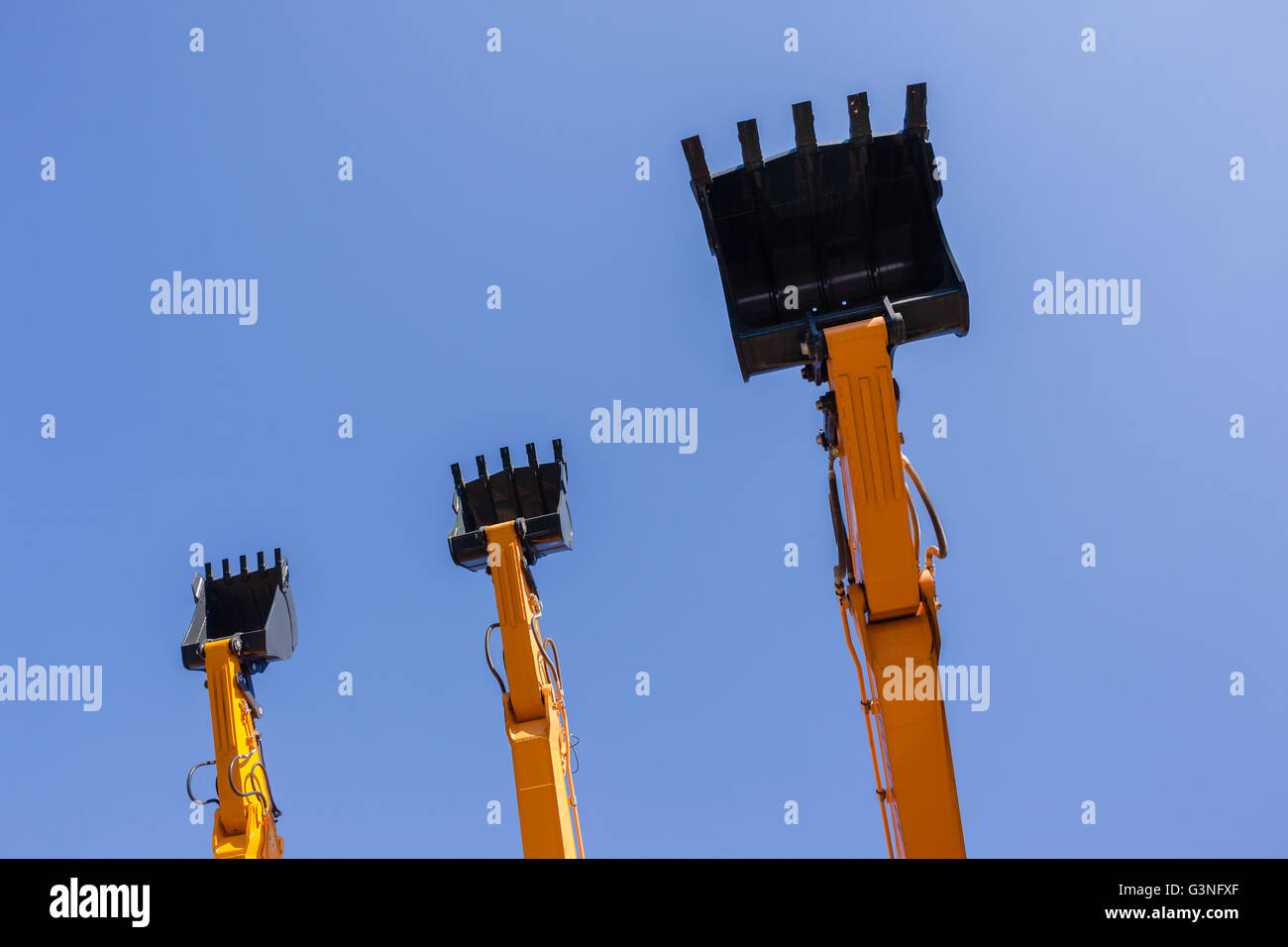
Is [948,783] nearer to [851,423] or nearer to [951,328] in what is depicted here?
[851,423]

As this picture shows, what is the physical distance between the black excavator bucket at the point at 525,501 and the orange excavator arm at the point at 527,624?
0.01m

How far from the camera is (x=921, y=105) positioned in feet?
18.8

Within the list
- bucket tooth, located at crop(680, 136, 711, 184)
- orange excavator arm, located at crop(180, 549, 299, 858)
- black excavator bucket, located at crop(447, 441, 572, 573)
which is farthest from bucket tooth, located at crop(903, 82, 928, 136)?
orange excavator arm, located at crop(180, 549, 299, 858)

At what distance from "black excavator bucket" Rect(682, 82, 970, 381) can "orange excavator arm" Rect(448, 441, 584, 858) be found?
3.40 metres

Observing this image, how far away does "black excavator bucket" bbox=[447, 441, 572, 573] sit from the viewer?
8.80 m

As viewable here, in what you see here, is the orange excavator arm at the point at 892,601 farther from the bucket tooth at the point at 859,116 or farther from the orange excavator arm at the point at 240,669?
the orange excavator arm at the point at 240,669

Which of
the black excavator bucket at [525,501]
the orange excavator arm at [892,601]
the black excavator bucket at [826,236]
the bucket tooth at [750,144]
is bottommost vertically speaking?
the orange excavator arm at [892,601]

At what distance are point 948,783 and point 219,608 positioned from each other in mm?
8810

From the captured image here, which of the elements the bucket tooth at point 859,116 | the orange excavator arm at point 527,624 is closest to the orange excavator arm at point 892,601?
the bucket tooth at point 859,116

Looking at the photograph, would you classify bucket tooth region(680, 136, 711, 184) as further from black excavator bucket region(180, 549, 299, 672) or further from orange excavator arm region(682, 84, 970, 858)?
black excavator bucket region(180, 549, 299, 672)

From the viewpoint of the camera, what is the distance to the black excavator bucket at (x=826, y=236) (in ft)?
19.0
